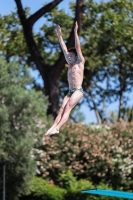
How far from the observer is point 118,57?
1259 inches

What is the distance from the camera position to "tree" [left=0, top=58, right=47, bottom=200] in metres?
22.4

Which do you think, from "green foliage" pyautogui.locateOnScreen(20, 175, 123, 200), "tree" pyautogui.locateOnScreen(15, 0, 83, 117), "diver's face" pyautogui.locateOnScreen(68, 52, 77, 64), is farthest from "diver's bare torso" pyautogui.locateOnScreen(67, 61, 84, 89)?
"green foliage" pyautogui.locateOnScreen(20, 175, 123, 200)

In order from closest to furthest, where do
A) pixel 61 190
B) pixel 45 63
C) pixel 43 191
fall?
pixel 61 190 < pixel 43 191 < pixel 45 63

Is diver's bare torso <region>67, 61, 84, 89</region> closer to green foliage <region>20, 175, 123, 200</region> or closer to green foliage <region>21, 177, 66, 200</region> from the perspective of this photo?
green foliage <region>20, 175, 123, 200</region>

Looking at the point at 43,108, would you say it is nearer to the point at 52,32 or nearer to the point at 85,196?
the point at 85,196

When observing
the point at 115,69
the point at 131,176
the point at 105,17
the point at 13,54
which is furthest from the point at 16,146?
the point at 115,69

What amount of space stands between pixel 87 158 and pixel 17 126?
309 cm

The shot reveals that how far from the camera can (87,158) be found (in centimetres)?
2441

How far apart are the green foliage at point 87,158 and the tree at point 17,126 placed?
146cm

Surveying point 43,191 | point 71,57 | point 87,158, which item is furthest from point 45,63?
point 71,57

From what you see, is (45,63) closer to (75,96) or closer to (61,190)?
(61,190)

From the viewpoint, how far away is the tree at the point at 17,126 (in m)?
22.4

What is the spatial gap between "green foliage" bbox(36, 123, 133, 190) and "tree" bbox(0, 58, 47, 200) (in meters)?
1.46

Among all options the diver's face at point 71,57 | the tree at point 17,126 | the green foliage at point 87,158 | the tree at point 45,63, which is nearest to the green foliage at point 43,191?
the tree at point 17,126
